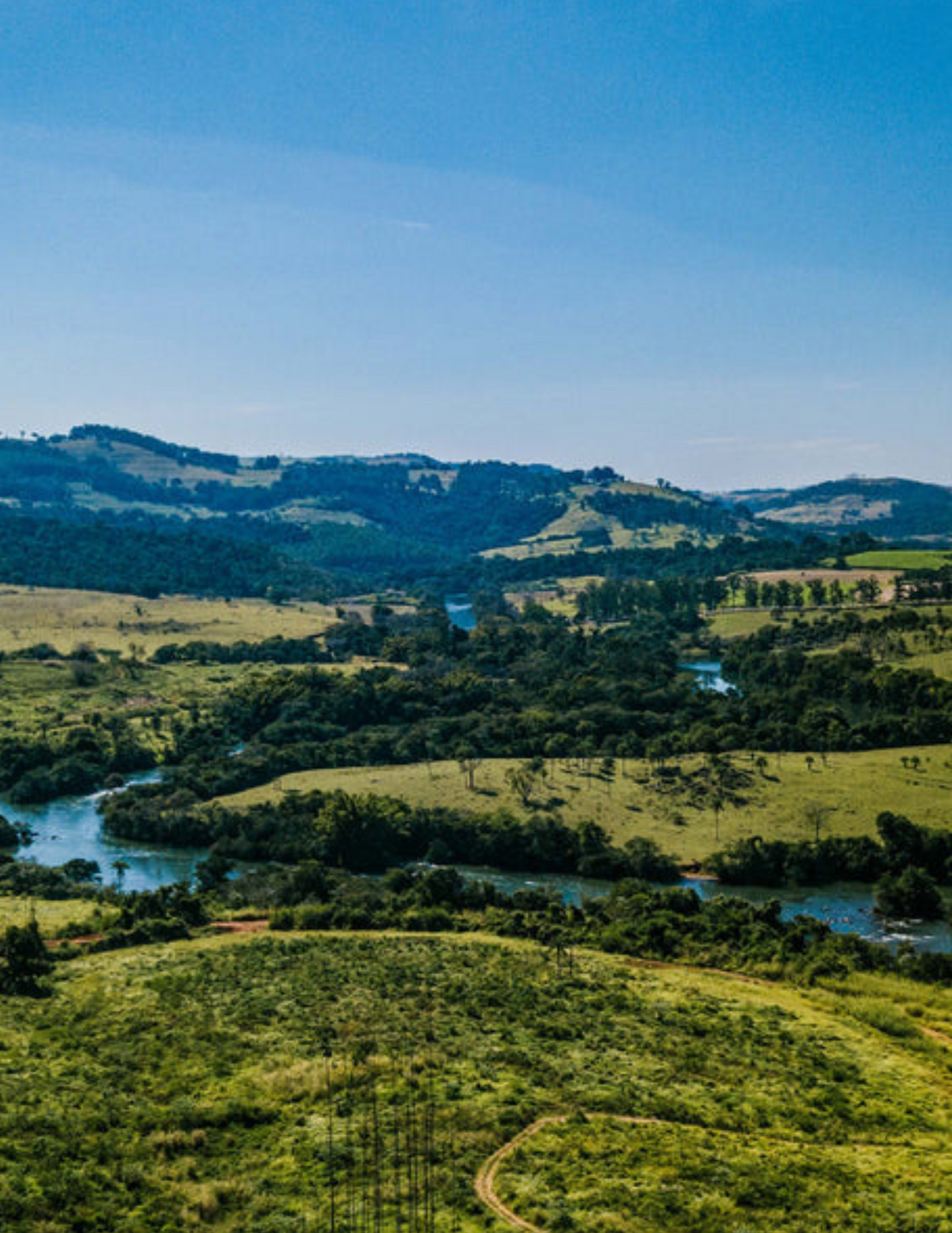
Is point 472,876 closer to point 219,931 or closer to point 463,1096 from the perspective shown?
point 219,931

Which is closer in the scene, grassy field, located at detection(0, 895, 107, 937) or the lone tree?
the lone tree

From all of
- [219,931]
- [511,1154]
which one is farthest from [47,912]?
[511,1154]

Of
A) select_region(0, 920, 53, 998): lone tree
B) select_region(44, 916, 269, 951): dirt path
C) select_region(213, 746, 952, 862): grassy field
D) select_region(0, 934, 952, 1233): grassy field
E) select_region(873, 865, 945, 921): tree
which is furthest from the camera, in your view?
select_region(213, 746, 952, 862): grassy field

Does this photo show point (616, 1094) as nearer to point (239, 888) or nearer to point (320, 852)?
point (239, 888)

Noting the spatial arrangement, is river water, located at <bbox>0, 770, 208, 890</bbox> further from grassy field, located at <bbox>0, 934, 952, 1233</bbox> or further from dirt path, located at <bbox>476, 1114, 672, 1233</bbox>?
dirt path, located at <bbox>476, 1114, 672, 1233</bbox>

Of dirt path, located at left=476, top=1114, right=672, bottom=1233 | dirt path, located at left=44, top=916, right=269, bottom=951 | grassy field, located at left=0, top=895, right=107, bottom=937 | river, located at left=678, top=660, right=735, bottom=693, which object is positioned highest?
river, located at left=678, top=660, right=735, bottom=693

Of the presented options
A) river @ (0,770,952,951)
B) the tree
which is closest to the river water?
river @ (0,770,952,951)

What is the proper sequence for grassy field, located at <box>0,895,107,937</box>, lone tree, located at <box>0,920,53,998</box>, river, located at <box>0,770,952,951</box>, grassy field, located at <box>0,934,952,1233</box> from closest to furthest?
1. grassy field, located at <box>0,934,952,1233</box>
2. lone tree, located at <box>0,920,53,998</box>
3. grassy field, located at <box>0,895,107,937</box>
4. river, located at <box>0,770,952,951</box>
